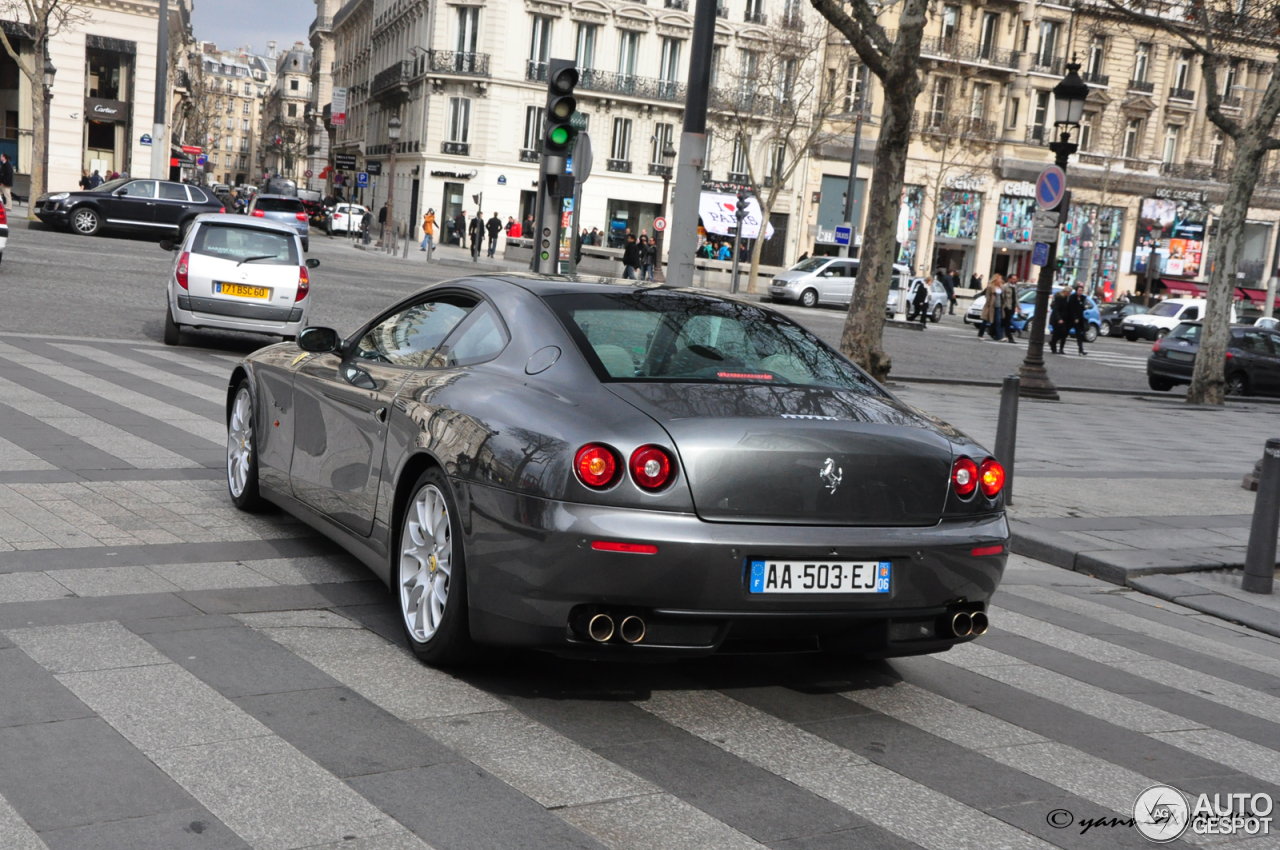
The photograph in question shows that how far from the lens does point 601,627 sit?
405 cm

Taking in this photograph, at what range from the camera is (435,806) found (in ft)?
11.4

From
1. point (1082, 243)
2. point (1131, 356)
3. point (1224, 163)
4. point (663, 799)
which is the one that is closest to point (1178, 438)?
point (663, 799)

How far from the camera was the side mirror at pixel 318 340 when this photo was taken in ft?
19.4

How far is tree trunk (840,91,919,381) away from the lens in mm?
15922

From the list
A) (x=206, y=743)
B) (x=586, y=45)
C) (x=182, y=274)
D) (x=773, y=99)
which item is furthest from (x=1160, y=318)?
(x=206, y=743)

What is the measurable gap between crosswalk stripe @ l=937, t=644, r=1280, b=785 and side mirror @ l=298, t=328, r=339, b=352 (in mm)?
2915

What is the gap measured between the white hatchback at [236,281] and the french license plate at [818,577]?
11.8 meters

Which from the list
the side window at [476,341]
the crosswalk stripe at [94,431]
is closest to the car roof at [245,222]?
the crosswalk stripe at [94,431]

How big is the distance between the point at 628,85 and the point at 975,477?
59626 millimetres

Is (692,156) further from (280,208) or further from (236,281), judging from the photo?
(280,208)

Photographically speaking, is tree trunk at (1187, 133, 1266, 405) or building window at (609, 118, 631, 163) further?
building window at (609, 118, 631, 163)

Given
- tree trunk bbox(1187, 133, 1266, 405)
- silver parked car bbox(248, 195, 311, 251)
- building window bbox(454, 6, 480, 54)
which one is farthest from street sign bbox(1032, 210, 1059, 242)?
building window bbox(454, 6, 480, 54)

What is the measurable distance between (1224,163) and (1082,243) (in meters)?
8.81

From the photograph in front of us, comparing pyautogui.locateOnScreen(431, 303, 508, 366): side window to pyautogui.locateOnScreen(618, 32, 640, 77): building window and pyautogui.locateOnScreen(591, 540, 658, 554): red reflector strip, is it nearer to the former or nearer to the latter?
pyautogui.locateOnScreen(591, 540, 658, 554): red reflector strip
